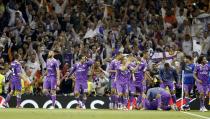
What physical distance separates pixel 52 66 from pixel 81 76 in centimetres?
119

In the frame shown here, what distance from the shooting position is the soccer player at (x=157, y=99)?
21.5 meters

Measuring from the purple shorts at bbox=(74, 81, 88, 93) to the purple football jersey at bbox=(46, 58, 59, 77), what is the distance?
929mm

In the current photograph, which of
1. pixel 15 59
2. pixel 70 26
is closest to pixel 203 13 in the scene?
pixel 70 26

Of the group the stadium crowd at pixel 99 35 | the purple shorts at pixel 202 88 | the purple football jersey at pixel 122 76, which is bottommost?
the purple shorts at pixel 202 88

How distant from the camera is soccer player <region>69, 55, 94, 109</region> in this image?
22.7 m

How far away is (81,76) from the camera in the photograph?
74.7 feet

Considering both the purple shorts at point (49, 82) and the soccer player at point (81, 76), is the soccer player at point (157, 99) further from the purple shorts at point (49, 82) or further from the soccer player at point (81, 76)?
the purple shorts at point (49, 82)

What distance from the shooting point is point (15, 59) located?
23000mm

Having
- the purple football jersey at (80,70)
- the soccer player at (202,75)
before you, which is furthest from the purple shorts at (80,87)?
the soccer player at (202,75)

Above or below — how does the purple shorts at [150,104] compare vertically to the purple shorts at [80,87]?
below

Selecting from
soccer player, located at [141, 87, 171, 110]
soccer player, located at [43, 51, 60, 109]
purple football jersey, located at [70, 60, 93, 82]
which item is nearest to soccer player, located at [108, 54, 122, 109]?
purple football jersey, located at [70, 60, 93, 82]

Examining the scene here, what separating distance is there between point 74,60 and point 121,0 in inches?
200

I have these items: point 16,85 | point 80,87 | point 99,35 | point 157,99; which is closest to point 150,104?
point 157,99

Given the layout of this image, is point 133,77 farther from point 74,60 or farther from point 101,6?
point 101,6
